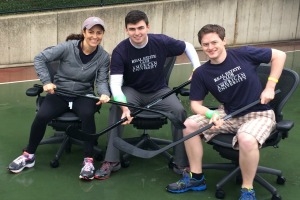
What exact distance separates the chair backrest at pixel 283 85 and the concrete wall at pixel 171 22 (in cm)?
445

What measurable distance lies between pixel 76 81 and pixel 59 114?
35cm

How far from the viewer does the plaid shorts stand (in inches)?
137

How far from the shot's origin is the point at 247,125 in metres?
3.56

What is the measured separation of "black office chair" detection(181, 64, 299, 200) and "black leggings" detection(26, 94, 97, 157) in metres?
1.00

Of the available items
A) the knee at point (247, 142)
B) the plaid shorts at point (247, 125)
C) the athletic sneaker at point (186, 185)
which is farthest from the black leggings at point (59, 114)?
the knee at point (247, 142)

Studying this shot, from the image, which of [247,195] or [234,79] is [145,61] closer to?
[234,79]

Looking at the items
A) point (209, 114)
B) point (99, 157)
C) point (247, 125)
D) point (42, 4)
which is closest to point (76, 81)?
point (99, 157)

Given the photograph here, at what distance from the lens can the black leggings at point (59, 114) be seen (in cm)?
404

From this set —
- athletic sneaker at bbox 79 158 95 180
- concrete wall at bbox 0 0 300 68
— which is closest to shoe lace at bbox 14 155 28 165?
athletic sneaker at bbox 79 158 95 180

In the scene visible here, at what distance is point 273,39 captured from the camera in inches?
391

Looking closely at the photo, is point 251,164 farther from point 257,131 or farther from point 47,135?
point 47,135

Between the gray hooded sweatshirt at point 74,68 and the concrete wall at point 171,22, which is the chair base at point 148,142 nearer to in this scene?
the gray hooded sweatshirt at point 74,68

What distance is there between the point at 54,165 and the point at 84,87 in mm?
723

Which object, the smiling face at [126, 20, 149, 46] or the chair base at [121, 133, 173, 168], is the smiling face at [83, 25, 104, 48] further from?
the chair base at [121, 133, 173, 168]
